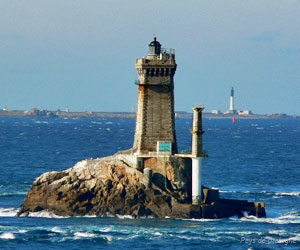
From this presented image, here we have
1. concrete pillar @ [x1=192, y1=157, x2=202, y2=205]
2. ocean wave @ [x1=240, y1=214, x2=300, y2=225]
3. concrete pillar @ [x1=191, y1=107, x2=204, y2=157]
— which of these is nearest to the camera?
ocean wave @ [x1=240, y1=214, x2=300, y2=225]

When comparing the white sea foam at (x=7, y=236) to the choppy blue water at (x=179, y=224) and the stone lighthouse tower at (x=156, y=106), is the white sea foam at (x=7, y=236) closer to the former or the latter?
the choppy blue water at (x=179, y=224)

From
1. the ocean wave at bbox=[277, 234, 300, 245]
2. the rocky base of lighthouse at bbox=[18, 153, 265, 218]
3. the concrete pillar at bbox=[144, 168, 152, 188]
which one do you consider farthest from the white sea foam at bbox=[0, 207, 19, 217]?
the ocean wave at bbox=[277, 234, 300, 245]

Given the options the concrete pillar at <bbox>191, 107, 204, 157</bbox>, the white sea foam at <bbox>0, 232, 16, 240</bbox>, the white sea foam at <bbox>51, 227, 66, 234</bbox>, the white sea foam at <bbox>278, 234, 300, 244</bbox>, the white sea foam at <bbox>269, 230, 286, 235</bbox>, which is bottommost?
the white sea foam at <bbox>0, 232, 16, 240</bbox>

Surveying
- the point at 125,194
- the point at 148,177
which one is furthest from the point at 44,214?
the point at 148,177

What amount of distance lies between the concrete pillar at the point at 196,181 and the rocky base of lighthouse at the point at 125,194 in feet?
2.60

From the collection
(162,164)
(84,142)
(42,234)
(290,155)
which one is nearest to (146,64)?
(162,164)

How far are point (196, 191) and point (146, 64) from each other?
1266 centimetres

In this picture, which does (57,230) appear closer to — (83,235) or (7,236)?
(83,235)

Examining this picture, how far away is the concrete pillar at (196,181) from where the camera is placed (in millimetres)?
88312

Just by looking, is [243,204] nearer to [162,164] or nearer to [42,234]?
[162,164]

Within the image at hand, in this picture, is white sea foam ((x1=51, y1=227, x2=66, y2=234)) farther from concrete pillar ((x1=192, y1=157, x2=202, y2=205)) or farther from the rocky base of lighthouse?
concrete pillar ((x1=192, y1=157, x2=202, y2=205))

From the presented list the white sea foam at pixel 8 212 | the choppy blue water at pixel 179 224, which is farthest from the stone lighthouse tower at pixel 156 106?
the white sea foam at pixel 8 212

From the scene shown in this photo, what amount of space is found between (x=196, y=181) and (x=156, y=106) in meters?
8.61

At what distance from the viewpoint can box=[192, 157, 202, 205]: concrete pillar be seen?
88.3 metres
